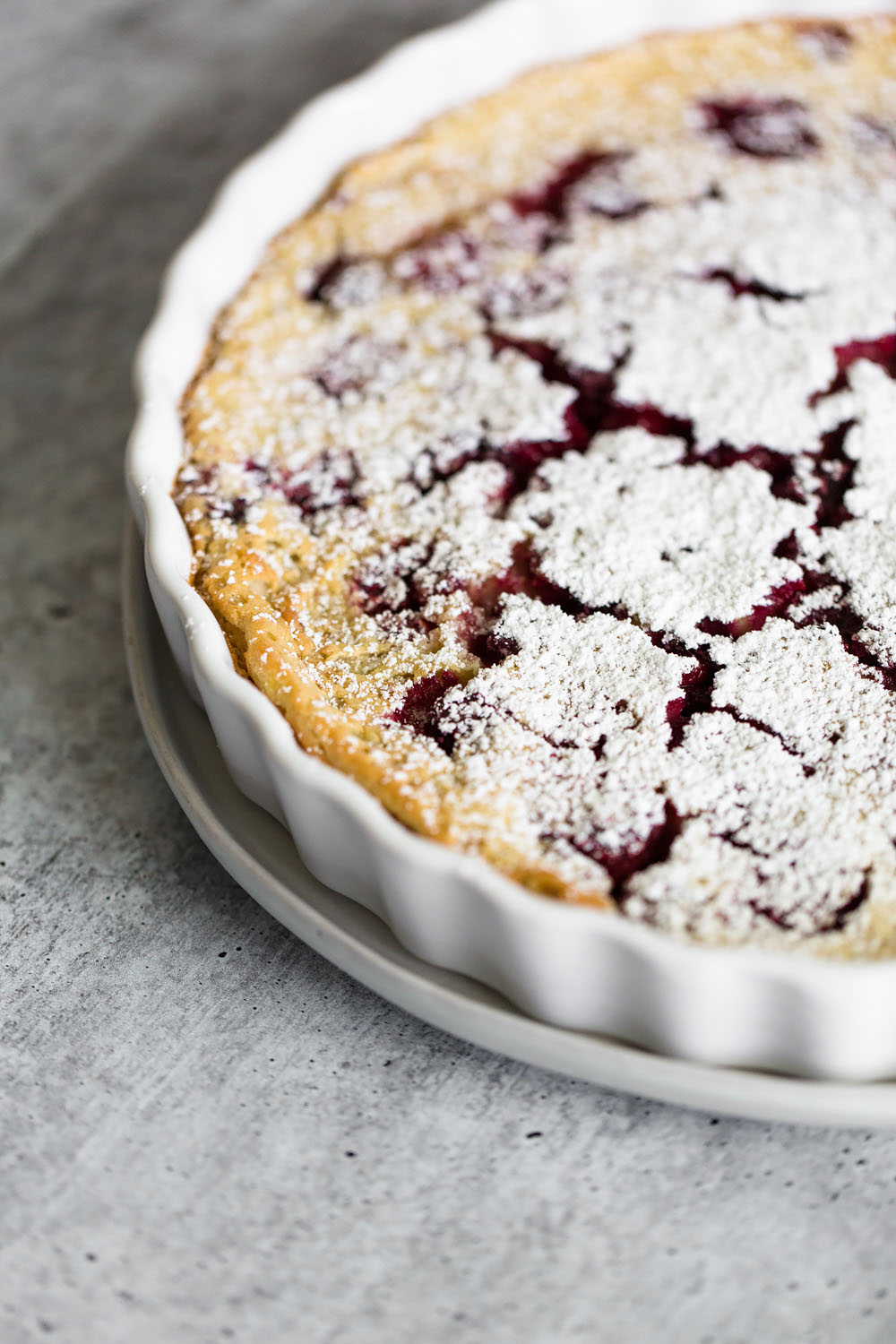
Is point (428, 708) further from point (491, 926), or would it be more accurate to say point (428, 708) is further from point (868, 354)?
point (868, 354)

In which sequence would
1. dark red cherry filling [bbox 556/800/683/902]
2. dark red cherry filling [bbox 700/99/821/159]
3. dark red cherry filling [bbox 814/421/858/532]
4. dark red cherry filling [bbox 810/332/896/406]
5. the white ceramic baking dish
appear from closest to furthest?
1. the white ceramic baking dish
2. dark red cherry filling [bbox 556/800/683/902]
3. dark red cherry filling [bbox 814/421/858/532]
4. dark red cherry filling [bbox 810/332/896/406]
5. dark red cherry filling [bbox 700/99/821/159]

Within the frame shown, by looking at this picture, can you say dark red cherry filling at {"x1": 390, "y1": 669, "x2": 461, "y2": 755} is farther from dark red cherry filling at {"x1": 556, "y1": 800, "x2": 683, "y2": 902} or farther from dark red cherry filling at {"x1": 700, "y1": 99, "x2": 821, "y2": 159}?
dark red cherry filling at {"x1": 700, "y1": 99, "x2": 821, "y2": 159}

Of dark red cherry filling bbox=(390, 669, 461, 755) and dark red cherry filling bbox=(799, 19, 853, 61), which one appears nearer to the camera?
dark red cherry filling bbox=(390, 669, 461, 755)

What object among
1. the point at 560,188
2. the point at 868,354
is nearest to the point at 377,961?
the point at 868,354

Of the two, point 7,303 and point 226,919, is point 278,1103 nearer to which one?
point 226,919

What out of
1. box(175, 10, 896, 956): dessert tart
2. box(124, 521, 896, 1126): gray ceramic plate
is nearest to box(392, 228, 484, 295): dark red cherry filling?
box(175, 10, 896, 956): dessert tart

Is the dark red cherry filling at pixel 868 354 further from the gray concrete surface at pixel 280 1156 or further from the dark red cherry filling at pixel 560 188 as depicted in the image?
the gray concrete surface at pixel 280 1156

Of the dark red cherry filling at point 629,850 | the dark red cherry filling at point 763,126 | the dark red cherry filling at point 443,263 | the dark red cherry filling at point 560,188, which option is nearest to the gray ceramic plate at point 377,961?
the dark red cherry filling at point 629,850

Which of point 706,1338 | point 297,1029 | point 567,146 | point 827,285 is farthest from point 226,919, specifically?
point 567,146
